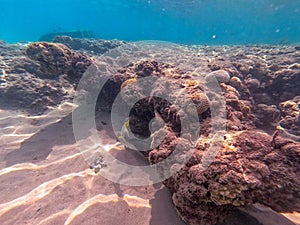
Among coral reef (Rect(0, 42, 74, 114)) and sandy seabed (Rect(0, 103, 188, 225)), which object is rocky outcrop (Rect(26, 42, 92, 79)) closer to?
coral reef (Rect(0, 42, 74, 114))

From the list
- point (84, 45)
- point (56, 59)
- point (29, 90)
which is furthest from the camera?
point (84, 45)

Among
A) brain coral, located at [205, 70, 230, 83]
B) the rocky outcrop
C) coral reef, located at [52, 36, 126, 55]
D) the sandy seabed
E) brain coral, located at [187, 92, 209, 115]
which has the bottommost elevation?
the sandy seabed

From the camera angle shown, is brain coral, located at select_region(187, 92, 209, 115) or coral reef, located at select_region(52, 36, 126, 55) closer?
brain coral, located at select_region(187, 92, 209, 115)

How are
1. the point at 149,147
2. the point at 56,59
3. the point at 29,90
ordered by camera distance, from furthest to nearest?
the point at 29,90, the point at 56,59, the point at 149,147

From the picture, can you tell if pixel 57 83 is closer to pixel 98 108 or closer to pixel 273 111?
pixel 98 108

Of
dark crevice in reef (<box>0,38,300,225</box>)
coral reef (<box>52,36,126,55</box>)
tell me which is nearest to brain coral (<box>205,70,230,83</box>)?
dark crevice in reef (<box>0,38,300,225</box>)

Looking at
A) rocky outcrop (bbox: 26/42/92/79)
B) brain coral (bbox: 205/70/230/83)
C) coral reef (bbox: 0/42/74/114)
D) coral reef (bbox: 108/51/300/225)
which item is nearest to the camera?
coral reef (bbox: 108/51/300/225)

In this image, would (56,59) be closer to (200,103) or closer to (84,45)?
(200,103)

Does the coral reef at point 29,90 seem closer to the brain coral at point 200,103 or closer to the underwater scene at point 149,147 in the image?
the underwater scene at point 149,147

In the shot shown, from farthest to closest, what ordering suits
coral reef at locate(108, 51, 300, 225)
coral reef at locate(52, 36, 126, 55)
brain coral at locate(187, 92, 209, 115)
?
1. coral reef at locate(52, 36, 126, 55)
2. brain coral at locate(187, 92, 209, 115)
3. coral reef at locate(108, 51, 300, 225)

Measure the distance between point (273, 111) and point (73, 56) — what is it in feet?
22.6

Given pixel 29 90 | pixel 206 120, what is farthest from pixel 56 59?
pixel 206 120

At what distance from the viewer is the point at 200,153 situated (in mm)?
2609

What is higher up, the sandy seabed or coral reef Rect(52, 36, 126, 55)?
coral reef Rect(52, 36, 126, 55)
